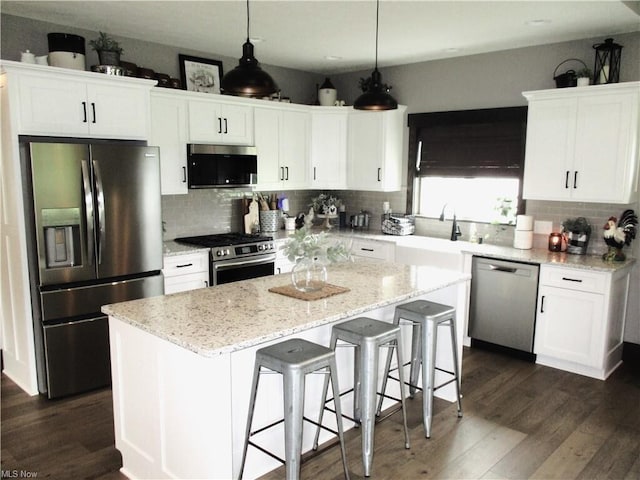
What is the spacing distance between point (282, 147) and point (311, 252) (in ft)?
9.29

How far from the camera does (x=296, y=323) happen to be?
2480 mm

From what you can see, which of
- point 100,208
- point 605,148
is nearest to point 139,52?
point 100,208

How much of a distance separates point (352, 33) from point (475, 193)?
84.0 inches

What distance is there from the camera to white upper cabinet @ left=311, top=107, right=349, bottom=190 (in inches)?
233

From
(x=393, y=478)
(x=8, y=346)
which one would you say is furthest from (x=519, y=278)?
(x=8, y=346)

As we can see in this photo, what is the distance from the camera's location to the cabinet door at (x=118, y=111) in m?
3.84

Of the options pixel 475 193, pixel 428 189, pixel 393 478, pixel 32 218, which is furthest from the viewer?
pixel 428 189

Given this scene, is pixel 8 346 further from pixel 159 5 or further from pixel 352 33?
pixel 352 33

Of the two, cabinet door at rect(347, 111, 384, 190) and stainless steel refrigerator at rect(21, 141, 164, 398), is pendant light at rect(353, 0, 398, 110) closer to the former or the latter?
stainless steel refrigerator at rect(21, 141, 164, 398)

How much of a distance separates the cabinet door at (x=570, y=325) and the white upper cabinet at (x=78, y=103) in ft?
11.9

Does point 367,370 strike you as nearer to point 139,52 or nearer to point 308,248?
point 308,248

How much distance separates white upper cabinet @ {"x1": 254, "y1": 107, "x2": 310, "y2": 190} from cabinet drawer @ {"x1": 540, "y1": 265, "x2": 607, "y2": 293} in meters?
2.77

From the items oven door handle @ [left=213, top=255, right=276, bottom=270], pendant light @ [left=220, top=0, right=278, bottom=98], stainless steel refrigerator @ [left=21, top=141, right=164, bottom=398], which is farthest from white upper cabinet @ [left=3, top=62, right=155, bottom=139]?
pendant light @ [left=220, top=0, right=278, bottom=98]

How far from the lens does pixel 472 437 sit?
10.7ft
